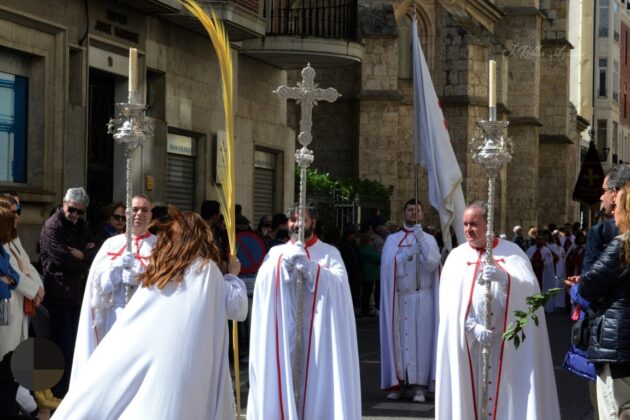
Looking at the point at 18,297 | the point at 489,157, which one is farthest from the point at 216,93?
the point at 489,157

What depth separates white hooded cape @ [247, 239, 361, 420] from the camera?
10141 mm

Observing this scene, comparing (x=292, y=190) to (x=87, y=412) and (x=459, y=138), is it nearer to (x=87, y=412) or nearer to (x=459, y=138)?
(x=459, y=138)

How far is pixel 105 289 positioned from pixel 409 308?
15.6 feet

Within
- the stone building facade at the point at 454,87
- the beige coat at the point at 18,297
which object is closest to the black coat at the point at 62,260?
the beige coat at the point at 18,297

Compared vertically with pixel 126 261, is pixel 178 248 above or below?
above

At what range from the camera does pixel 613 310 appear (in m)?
7.34

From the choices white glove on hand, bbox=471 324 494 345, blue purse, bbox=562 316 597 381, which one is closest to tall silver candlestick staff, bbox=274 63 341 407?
white glove on hand, bbox=471 324 494 345

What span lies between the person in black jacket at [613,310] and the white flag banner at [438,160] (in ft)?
17.1

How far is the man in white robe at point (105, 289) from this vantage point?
31.8ft

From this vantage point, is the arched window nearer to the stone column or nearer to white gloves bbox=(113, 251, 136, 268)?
the stone column

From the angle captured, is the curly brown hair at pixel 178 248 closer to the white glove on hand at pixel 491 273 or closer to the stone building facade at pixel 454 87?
the white glove on hand at pixel 491 273

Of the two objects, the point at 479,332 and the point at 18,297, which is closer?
the point at 479,332

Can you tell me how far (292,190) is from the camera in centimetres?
2561

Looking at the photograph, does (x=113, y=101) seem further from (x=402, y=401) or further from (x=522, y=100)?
(x=522, y=100)
